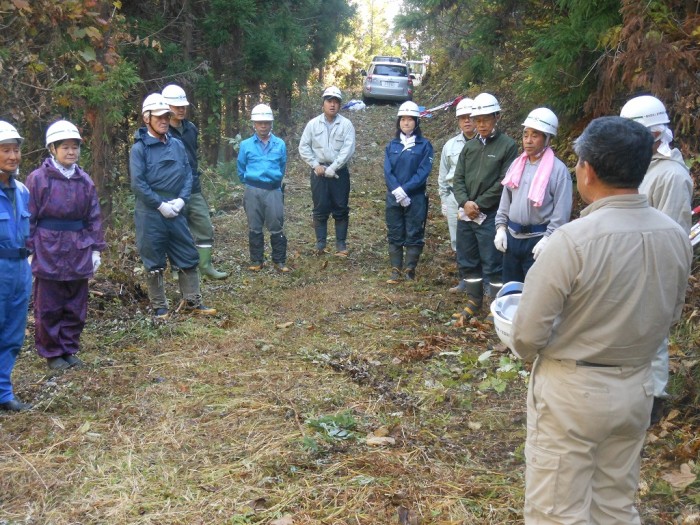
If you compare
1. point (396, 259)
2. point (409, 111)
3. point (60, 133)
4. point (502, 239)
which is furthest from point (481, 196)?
point (60, 133)

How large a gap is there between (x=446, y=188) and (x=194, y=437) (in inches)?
192

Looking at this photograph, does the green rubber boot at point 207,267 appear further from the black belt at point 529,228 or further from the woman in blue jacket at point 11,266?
the black belt at point 529,228

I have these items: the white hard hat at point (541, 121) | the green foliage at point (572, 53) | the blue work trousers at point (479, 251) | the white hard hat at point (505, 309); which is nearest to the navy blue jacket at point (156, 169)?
the blue work trousers at point (479, 251)

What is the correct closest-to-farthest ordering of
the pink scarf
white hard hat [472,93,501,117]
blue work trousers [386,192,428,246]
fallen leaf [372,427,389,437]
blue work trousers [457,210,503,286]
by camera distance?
fallen leaf [372,427,389,437] → the pink scarf → white hard hat [472,93,501,117] → blue work trousers [457,210,503,286] → blue work trousers [386,192,428,246]

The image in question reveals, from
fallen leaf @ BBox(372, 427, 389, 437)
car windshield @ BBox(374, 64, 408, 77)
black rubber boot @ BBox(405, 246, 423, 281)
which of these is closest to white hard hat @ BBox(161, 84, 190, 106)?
black rubber boot @ BBox(405, 246, 423, 281)

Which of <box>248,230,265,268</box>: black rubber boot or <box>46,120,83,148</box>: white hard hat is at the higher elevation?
<box>46,120,83,148</box>: white hard hat

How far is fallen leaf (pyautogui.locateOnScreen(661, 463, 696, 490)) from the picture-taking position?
3.93 metres

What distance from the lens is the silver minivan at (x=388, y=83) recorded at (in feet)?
97.4

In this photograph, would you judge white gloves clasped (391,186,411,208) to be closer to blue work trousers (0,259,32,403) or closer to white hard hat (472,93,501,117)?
white hard hat (472,93,501,117)

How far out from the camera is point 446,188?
27.8 feet

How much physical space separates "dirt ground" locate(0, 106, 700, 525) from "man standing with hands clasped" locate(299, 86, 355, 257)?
1828 millimetres

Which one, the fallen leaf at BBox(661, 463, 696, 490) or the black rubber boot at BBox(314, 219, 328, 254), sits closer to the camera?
the fallen leaf at BBox(661, 463, 696, 490)

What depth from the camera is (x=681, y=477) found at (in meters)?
4.01

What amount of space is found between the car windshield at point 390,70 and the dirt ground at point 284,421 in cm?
2362
